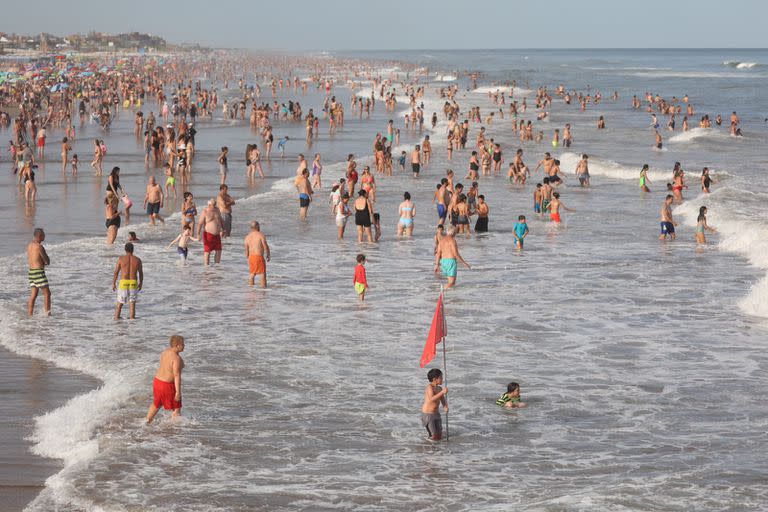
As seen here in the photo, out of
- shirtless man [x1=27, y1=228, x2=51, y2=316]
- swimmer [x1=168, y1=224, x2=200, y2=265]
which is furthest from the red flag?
swimmer [x1=168, y1=224, x2=200, y2=265]

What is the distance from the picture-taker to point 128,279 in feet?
55.4

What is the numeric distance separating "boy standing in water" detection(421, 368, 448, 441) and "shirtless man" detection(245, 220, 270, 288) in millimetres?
A: 8175

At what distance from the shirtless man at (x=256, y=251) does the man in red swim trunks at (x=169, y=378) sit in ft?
24.1

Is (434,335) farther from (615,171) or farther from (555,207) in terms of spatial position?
(615,171)

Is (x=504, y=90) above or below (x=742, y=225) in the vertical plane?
above

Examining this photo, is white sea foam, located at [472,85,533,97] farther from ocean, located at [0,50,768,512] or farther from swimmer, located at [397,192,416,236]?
swimmer, located at [397,192,416,236]

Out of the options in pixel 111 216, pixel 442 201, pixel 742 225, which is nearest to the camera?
pixel 111 216

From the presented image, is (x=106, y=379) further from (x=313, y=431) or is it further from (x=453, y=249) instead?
(x=453, y=249)

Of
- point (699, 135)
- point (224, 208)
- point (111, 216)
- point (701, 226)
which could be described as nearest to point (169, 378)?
point (111, 216)

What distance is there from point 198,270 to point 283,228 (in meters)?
5.62

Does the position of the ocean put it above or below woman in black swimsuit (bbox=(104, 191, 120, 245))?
below

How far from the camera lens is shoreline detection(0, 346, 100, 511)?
10.3 m

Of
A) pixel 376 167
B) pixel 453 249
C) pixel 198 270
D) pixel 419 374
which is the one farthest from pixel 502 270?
pixel 376 167

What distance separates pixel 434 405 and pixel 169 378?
3.14 metres
